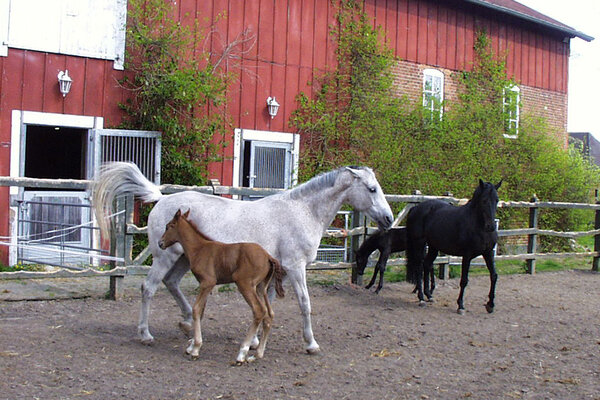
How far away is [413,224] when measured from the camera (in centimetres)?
916

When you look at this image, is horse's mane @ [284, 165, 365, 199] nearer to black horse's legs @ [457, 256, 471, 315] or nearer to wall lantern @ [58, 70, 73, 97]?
black horse's legs @ [457, 256, 471, 315]

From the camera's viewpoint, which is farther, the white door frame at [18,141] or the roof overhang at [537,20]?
the roof overhang at [537,20]

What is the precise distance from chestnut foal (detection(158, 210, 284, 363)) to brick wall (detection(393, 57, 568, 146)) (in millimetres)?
9940

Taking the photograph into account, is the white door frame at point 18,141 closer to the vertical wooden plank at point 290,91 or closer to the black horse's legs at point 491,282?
the vertical wooden plank at point 290,91

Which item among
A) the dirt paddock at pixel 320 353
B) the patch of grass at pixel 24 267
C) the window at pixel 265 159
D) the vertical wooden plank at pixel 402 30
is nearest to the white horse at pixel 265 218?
the dirt paddock at pixel 320 353

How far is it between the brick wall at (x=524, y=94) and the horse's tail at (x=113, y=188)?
9.11 m

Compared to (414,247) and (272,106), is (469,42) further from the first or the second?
(414,247)

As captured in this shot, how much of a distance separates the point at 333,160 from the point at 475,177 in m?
3.22

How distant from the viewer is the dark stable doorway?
43.8ft

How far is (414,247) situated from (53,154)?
8094 millimetres

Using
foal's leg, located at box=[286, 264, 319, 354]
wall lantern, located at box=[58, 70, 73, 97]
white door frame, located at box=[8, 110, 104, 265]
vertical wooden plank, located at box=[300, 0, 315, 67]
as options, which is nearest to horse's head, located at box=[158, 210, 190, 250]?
foal's leg, located at box=[286, 264, 319, 354]

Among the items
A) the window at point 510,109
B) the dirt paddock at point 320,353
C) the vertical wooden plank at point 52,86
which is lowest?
the dirt paddock at point 320,353

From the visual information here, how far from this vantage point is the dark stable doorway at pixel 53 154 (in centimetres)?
1334

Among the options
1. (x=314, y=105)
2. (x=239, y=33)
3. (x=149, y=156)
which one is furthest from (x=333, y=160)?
(x=149, y=156)
